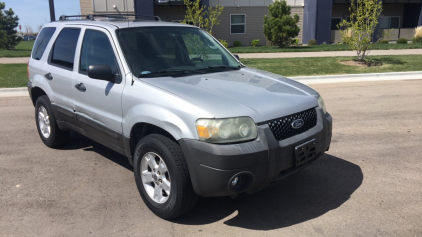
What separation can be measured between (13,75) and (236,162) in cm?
1241

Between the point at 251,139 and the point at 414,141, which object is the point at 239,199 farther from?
the point at 414,141

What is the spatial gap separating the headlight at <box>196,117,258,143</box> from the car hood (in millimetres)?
53

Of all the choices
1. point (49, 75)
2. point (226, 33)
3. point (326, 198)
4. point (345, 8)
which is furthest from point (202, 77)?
point (345, 8)

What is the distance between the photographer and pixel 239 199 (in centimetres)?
422

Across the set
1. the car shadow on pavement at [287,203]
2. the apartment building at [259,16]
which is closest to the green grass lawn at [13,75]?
the car shadow on pavement at [287,203]

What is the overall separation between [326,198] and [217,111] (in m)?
1.75

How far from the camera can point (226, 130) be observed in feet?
10.7

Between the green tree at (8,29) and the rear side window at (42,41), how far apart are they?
1030 inches

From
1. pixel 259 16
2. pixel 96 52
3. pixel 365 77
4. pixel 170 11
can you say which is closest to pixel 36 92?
pixel 96 52

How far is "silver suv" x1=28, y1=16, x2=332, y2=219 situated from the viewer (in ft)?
10.8

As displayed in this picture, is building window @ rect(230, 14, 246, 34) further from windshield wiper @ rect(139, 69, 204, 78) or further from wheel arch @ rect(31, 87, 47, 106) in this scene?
windshield wiper @ rect(139, 69, 204, 78)

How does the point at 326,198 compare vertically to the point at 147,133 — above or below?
below

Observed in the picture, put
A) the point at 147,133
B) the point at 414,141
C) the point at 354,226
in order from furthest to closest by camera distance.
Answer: the point at 414,141, the point at 147,133, the point at 354,226

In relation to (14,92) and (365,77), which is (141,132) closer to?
(14,92)
